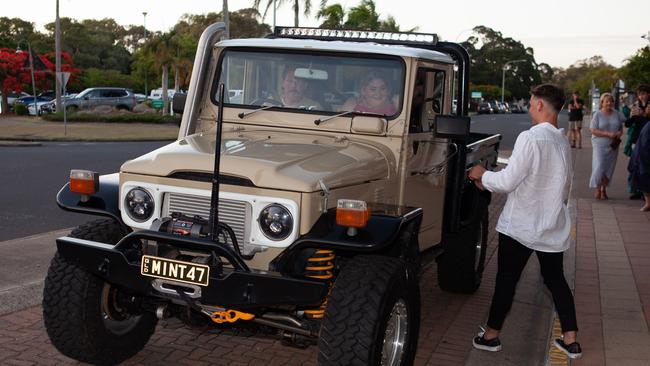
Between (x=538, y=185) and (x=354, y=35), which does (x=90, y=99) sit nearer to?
(x=354, y=35)

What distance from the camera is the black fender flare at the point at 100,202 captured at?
4480 millimetres

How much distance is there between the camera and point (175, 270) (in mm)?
3928

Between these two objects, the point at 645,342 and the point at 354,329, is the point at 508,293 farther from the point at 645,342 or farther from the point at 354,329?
the point at 354,329

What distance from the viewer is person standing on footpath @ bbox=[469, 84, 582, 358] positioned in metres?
4.93

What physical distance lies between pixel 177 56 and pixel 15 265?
151 feet

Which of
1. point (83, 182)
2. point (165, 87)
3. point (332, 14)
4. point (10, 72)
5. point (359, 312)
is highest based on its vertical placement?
point (332, 14)

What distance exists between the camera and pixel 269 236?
4141mm

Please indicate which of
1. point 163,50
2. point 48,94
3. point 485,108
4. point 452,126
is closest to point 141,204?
point 452,126

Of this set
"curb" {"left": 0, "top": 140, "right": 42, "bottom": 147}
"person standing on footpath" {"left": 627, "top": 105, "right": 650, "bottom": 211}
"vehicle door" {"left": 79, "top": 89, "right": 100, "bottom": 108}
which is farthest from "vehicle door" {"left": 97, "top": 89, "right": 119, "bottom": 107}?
"person standing on footpath" {"left": 627, "top": 105, "right": 650, "bottom": 211}

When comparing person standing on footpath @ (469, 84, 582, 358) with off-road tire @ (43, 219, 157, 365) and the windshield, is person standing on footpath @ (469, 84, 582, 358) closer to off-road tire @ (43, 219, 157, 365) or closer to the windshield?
the windshield

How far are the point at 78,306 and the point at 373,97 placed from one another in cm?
231

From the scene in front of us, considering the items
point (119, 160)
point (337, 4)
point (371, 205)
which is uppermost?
point (337, 4)

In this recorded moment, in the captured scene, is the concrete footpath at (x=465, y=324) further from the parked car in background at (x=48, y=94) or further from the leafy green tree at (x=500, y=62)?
the leafy green tree at (x=500, y=62)

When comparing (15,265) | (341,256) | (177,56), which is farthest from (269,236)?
(177,56)
